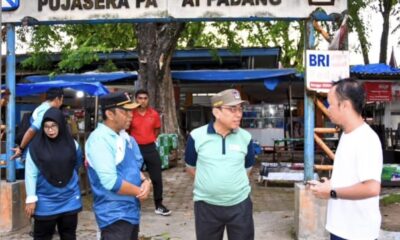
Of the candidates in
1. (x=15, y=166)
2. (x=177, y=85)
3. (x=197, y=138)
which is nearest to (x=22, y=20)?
(x=15, y=166)

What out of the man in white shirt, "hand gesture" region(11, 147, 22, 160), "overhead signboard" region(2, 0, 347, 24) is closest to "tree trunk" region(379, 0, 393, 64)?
"overhead signboard" region(2, 0, 347, 24)

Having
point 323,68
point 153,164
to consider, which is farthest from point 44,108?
point 323,68

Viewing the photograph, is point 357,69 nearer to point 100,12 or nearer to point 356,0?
point 356,0

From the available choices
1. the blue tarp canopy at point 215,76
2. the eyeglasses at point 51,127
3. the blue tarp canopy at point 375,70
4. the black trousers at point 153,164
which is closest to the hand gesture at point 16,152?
the black trousers at point 153,164

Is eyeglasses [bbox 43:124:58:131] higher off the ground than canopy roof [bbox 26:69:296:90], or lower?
lower

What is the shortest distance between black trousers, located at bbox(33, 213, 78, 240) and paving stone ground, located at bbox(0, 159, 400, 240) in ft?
5.86

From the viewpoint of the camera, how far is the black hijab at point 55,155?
180 inches

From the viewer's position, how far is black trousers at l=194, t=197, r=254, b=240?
14.1 ft

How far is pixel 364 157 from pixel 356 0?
381 inches

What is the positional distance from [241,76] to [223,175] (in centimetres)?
1162

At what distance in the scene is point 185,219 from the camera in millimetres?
7559

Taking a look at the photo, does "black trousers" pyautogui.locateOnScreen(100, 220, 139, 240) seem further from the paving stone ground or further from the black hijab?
the paving stone ground

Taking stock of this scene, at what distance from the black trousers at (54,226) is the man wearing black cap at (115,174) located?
909 mm

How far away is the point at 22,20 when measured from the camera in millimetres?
6777
